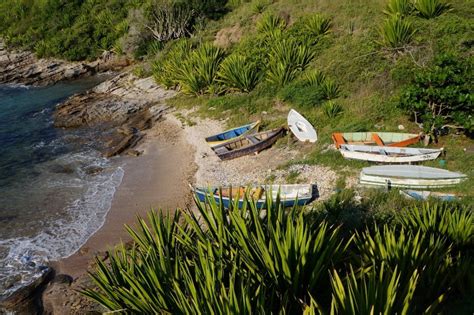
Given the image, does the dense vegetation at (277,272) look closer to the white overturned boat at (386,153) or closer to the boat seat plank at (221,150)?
the white overturned boat at (386,153)

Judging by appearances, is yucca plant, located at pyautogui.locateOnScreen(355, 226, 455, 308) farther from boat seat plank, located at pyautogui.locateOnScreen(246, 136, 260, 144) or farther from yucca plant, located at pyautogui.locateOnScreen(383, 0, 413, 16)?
yucca plant, located at pyautogui.locateOnScreen(383, 0, 413, 16)

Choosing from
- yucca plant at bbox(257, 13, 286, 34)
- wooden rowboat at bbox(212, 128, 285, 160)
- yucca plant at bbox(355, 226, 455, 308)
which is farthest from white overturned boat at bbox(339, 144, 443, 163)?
yucca plant at bbox(257, 13, 286, 34)

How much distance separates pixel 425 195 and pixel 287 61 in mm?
11075

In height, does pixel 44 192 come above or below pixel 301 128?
below

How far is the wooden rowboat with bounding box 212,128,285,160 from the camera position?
14.5 metres

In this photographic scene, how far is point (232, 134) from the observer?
16.0 m

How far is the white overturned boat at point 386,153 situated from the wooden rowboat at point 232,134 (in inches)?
168

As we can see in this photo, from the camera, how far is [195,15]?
29.2m

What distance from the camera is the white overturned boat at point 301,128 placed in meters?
14.5

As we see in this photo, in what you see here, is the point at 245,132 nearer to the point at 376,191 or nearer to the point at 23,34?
the point at 376,191

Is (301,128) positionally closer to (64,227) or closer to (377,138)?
(377,138)

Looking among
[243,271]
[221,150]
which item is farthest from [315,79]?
[243,271]

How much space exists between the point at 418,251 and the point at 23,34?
40275 mm

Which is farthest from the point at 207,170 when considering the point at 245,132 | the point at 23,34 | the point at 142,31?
the point at 23,34
